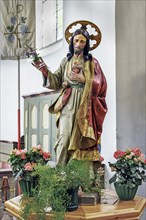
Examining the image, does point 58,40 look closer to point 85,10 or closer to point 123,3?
point 85,10

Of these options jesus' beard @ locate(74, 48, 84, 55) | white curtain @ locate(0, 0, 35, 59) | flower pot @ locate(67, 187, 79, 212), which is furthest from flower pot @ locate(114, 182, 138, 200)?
white curtain @ locate(0, 0, 35, 59)

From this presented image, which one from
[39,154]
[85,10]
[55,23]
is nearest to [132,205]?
[39,154]

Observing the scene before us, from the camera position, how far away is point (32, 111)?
4.05 meters

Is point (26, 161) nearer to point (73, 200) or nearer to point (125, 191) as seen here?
point (73, 200)

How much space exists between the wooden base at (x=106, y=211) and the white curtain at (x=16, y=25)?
300cm

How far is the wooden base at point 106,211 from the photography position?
1.55 m

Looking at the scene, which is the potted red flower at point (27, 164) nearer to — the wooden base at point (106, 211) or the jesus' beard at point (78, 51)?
the wooden base at point (106, 211)

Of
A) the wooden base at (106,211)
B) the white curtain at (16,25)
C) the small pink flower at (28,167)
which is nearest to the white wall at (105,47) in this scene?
the white curtain at (16,25)

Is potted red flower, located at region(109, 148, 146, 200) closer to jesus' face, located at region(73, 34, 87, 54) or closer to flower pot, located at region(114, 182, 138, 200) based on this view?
flower pot, located at region(114, 182, 138, 200)

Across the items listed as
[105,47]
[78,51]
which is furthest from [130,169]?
[105,47]

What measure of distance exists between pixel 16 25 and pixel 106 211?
343 centimetres

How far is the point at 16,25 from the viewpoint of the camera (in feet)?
15.1

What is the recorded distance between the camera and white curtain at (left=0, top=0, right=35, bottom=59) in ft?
14.9

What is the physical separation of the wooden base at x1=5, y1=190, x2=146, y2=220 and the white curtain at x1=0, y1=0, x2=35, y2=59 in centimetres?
300
